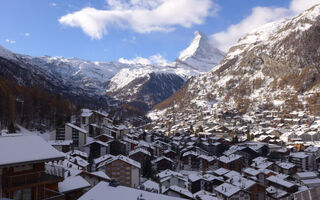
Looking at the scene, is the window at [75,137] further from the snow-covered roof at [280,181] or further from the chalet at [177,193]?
the snow-covered roof at [280,181]

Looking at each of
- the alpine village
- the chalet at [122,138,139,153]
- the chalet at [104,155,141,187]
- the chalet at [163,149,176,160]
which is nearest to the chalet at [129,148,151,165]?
the alpine village

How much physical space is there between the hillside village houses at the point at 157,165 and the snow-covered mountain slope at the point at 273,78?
2506 centimetres

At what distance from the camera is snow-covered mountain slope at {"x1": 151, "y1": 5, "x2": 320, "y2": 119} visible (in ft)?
397

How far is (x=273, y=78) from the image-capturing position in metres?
142

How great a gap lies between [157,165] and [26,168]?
38923 millimetres

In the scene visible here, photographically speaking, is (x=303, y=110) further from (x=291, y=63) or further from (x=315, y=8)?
(x=315, y=8)

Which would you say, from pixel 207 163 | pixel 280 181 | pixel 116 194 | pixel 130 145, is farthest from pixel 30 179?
pixel 207 163

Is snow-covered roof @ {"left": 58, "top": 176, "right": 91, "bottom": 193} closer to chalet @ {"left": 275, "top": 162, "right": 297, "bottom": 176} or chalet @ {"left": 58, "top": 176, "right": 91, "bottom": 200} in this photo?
chalet @ {"left": 58, "top": 176, "right": 91, "bottom": 200}

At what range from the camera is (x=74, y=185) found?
1345 cm

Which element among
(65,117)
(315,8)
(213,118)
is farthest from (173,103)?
(65,117)

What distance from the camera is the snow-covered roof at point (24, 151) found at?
984 cm

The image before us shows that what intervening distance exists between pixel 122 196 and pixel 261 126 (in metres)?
92.1

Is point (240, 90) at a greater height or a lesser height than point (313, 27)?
lesser

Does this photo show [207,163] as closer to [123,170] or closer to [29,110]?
[123,170]
